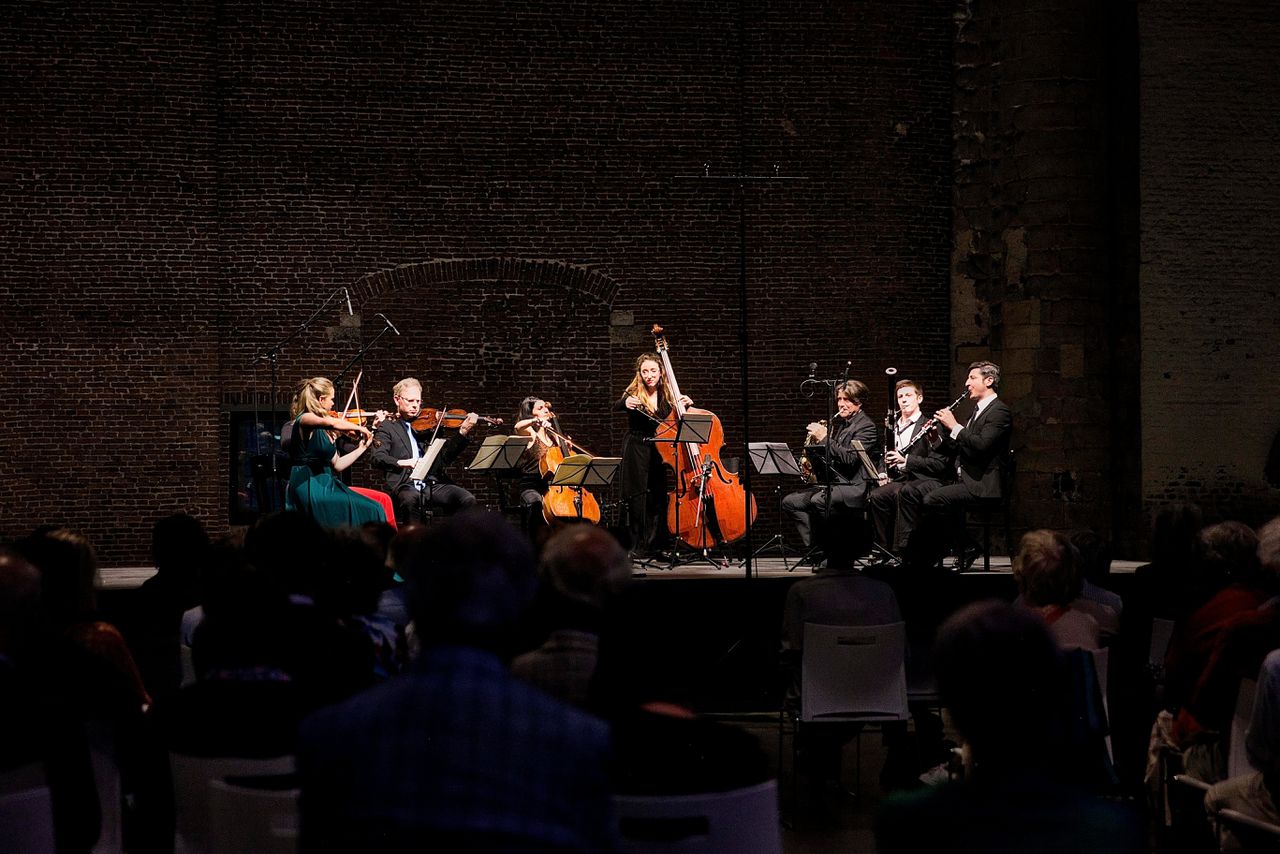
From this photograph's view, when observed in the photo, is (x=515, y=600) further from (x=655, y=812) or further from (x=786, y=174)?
(x=786, y=174)

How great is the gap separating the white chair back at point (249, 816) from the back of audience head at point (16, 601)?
0.73m

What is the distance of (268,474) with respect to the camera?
31.4ft

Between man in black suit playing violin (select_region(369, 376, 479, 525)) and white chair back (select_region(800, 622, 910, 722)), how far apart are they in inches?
187

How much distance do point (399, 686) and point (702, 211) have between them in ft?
31.4

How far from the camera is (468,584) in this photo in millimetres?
1760

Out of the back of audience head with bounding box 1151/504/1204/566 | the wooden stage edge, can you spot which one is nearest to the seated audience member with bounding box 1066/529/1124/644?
the back of audience head with bounding box 1151/504/1204/566

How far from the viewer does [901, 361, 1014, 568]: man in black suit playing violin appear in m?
8.27

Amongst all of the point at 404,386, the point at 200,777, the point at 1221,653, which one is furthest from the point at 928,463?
the point at 200,777

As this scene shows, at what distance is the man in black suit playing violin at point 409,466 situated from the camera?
916cm

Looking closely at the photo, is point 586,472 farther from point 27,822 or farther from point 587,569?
point 27,822

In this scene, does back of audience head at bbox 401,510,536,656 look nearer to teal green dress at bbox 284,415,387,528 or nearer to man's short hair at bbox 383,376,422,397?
teal green dress at bbox 284,415,387,528

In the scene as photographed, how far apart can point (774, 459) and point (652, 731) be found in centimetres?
622

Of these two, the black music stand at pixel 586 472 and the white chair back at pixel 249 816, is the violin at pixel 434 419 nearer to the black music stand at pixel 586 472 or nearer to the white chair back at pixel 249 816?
the black music stand at pixel 586 472

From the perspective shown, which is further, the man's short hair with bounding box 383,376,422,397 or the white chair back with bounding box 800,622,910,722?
the man's short hair with bounding box 383,376,422,397
